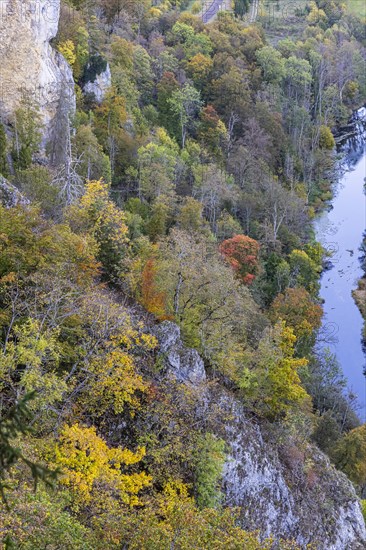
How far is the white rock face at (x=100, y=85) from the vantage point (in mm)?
56347

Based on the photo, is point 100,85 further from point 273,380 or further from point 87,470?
point 87,470

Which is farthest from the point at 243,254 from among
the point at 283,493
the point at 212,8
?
the point at 212,8

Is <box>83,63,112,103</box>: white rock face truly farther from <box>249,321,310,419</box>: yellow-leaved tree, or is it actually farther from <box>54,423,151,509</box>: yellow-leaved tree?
<box>54,423,151,509</box>: yellow-leaved tree

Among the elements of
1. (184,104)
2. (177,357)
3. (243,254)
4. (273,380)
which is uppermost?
(184,104)

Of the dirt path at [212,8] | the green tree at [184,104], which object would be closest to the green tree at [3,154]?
the green tree at [184,104]

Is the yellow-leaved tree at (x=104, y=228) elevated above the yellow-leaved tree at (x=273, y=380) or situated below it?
above

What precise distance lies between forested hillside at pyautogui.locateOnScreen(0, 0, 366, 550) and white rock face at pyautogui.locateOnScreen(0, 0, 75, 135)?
24 centimetres

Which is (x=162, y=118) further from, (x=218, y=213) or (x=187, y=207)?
(x=187, y=207)

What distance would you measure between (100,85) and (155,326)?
127 feet

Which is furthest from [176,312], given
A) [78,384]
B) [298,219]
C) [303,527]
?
[298,219]

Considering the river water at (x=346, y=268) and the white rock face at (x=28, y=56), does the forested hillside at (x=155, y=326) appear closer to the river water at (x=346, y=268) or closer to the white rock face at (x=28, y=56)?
the white rock face at (x=28, y=56)

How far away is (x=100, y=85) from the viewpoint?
57.3m

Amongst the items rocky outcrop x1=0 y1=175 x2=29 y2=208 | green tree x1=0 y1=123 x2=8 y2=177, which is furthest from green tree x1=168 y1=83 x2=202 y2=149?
rocky outcrop x1=0 y1=175 x2=29 y2=208

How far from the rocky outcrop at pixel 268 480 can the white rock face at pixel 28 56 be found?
82.5ft
